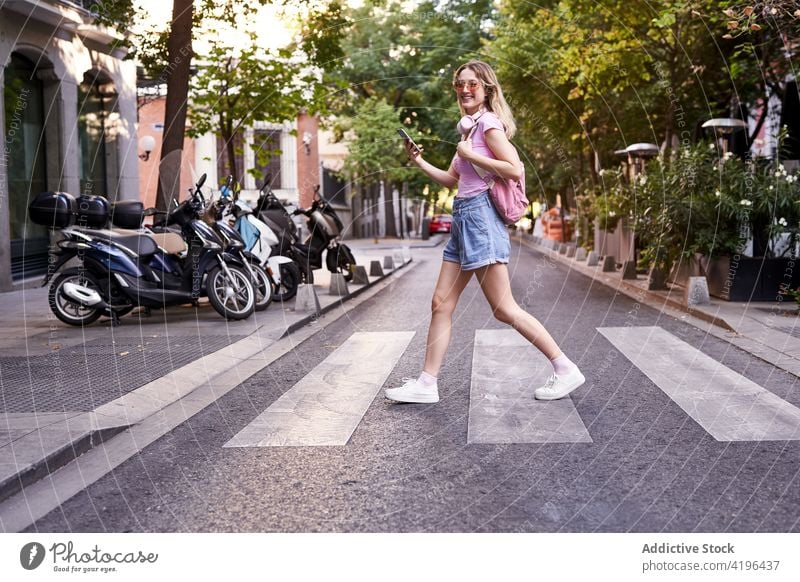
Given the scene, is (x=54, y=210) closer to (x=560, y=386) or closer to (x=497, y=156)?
(x=497, y=156)

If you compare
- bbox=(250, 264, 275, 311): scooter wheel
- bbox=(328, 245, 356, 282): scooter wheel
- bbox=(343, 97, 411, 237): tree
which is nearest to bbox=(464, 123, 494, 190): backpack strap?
bbox=(250, 264, 275, 311): scooter wheel

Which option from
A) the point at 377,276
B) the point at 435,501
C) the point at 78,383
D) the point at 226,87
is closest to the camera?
the point at 435,501

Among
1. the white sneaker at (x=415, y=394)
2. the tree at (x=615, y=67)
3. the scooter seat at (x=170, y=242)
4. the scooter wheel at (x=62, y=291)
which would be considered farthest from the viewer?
the tree at (x=615, y=67)

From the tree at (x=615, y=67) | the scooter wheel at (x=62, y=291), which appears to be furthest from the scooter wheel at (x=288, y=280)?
the tree at (x=615, y=67)

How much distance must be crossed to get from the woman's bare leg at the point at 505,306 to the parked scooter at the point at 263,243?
656 centimetres

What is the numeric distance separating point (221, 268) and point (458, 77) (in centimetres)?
545

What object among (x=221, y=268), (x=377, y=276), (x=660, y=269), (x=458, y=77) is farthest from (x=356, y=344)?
(x=377, y=276)

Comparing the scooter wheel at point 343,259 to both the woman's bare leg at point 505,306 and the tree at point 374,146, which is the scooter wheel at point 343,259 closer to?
the woman's bare leg at point 505,306

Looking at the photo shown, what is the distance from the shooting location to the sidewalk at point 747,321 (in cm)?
794

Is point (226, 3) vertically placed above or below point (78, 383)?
above

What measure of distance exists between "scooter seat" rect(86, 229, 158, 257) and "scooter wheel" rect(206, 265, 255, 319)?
2.30 feet

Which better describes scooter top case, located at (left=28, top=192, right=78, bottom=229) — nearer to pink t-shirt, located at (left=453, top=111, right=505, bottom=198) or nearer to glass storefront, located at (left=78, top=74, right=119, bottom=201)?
pink t-shirt, located at (left=453, top=111, right=505, bottom=198)
